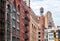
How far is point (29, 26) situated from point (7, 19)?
29446 millimetres

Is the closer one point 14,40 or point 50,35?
point 14,40

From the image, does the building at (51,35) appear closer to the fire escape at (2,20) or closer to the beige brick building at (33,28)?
the beige brick building at (33,28)

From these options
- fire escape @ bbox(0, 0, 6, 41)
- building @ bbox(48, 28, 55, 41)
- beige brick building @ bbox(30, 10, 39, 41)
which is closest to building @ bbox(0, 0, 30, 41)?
fire escape @ bbox(0, 0, 6, 41)

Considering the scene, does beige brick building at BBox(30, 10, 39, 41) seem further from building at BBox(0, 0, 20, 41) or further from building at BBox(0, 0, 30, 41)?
building at BBox(0, 0, 20, 41)

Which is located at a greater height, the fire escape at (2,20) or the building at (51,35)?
the fire escape at (2,20)

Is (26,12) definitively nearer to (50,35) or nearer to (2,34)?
(2,34)

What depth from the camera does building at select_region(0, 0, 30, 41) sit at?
6062cm

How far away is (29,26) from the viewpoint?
302ft

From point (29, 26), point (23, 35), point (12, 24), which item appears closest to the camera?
point (12, 24)

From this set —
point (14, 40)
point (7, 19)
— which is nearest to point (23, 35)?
point (14, 40)

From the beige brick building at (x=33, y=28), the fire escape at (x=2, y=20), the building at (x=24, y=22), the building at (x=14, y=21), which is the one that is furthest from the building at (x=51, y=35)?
the fire escape at (x=2, y=20)

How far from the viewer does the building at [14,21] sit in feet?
199

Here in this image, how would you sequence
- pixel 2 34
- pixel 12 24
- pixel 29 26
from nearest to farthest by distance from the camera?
pixel 2 34, pixel 12 24, pixel 29 26

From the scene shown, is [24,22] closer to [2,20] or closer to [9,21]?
[9,21]
